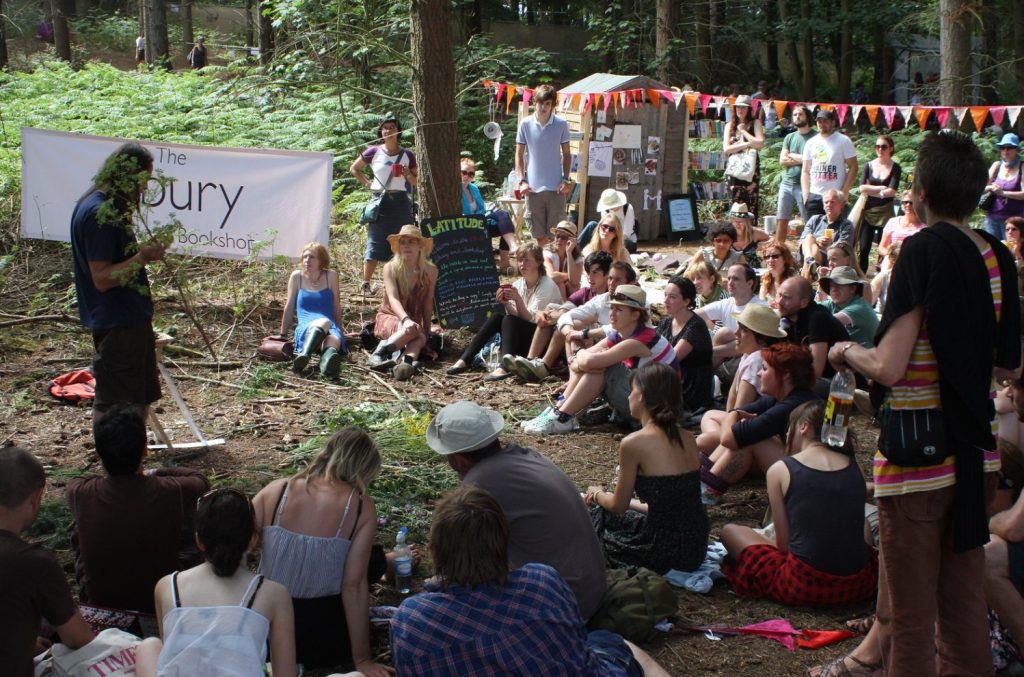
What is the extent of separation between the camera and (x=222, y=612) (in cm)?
317

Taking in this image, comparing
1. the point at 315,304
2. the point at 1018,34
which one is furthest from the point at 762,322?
the point at 1018,34

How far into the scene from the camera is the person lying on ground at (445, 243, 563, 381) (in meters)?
8.69

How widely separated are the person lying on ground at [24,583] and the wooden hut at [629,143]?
35.5 feet

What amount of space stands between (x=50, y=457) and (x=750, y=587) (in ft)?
14.0

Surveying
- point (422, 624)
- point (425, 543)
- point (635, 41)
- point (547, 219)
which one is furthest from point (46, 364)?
point (635, 41)

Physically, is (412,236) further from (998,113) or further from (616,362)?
(998,113)

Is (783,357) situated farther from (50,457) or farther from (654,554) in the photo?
(50,457)

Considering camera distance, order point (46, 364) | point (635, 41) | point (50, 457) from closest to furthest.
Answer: point (50, 457) → point (46, 364) → point (635, 41)

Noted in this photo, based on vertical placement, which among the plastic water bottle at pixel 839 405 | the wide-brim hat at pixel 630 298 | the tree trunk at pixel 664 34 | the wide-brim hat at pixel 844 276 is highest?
the tree trunk at pixel 664 34

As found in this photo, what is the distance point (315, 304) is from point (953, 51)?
9.18 m

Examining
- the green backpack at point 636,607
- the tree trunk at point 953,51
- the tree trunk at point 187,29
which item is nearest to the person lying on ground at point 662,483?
the green backpack at point 636,607

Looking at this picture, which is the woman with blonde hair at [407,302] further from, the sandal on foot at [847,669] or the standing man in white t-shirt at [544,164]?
the sandal on foot at [847,669]

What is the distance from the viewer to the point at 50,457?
6.46m

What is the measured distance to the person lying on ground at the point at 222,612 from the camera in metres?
3.10
